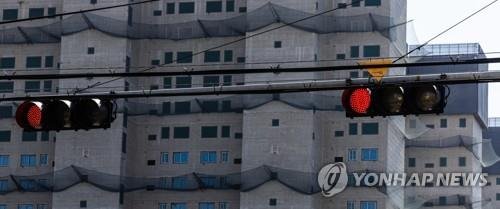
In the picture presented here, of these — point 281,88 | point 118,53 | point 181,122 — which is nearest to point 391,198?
A: point 181,122

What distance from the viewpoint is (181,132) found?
411 feet

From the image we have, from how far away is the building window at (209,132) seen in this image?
124 meters

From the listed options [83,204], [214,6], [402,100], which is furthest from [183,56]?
[402,100]

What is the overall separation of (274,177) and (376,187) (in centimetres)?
989

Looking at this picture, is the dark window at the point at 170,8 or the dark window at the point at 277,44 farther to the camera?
the dark window at the point at 170,8

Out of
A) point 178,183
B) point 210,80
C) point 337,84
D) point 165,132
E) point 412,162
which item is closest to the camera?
point 337,84

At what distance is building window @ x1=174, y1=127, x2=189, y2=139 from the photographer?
125062mm

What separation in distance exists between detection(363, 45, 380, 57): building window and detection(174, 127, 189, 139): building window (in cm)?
1914

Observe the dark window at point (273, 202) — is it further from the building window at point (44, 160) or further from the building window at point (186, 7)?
the building window at point (44, 160)

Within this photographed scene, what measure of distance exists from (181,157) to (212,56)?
35.4ft

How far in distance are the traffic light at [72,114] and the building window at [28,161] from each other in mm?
104060

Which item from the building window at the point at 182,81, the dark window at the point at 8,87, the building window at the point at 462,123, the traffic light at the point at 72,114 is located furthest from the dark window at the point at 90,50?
the traffic light at the point at 72,114

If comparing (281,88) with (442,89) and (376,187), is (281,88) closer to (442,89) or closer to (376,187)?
(442,89)

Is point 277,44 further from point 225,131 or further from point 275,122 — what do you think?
point 225,131
